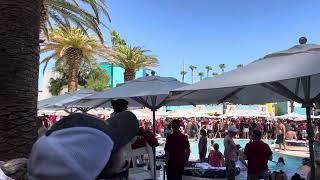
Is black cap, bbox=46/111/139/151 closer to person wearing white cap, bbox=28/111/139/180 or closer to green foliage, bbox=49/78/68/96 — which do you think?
person wearing white cap, bbox=28/111/139/180

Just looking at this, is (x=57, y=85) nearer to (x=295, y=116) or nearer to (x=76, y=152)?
(x=295, y=116)

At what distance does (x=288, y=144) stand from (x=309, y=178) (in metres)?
19.1

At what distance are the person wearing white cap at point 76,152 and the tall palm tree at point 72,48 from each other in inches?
1013

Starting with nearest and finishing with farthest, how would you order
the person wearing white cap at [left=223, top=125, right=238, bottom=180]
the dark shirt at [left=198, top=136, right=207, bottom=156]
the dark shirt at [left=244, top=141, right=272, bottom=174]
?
the dark shirt at [left=244, top=141, right=272, bottom=174]
the person wearing white cap at [left=223, top=125, right=238, bottom=180]
the dark shirt at [left=198, top=136, right=207, bottom=156]

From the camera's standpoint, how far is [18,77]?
4.70 metres

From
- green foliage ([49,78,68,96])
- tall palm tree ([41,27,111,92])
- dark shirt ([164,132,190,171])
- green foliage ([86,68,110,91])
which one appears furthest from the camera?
green foliage ([49,78,68,96])

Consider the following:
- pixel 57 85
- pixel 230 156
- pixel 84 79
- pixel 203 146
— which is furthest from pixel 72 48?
pixel 57 85

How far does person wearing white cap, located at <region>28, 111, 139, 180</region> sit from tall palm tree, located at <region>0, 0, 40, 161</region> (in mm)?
3425

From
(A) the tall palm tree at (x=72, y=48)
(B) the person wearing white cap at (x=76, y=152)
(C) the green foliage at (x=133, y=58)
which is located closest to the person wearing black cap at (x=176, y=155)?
(B) the person wearing white cap at (x=76, y=152)

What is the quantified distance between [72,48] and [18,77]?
2307 cm

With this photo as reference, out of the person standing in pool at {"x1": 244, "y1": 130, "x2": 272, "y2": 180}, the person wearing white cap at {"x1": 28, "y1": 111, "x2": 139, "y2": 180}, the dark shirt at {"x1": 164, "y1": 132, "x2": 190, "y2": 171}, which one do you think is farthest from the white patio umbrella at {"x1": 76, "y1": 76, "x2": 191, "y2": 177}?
the person wearing white cap at {"x1": 28, "y1": 111, "x2": 139, "y2": 180}

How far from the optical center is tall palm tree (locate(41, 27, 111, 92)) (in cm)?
2695

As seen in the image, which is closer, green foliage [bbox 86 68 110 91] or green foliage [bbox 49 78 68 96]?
green foliage [bbox 86 68 110 91]

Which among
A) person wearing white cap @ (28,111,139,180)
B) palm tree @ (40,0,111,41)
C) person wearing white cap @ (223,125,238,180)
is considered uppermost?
palm tree @ (40,0,111,41)
